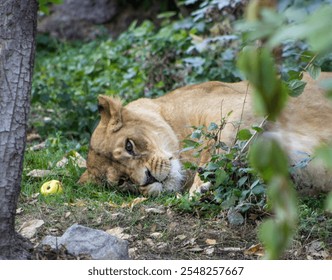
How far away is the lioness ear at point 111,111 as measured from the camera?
5.40m

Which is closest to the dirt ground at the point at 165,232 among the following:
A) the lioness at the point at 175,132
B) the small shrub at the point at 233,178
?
the small shrub at the point at 233,178

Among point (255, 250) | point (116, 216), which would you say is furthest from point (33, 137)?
point (255, 250)

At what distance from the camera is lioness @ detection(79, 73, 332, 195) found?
484cm

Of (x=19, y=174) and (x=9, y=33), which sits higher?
(x=9, y=33)

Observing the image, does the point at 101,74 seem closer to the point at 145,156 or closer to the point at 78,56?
the point at 78,56

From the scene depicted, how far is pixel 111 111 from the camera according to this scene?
17.7 ft

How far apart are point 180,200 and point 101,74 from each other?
16.4ft

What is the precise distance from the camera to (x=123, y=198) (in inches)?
198

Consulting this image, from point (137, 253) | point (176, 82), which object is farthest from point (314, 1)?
point (137, 253)

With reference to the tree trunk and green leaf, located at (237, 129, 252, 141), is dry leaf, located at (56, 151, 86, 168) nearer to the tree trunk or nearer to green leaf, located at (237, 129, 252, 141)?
green leaf, located at (237, 129, 252, 141)

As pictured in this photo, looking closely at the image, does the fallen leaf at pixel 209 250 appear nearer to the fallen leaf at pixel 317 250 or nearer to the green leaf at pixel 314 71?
the fallen leaf at pixel 317 250

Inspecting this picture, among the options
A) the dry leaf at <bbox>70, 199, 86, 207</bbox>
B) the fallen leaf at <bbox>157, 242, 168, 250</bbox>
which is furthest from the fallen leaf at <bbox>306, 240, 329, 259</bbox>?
the dry leaf at <bbox>70, 199, 86, 207</bbox>

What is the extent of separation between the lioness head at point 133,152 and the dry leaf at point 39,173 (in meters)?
0.39

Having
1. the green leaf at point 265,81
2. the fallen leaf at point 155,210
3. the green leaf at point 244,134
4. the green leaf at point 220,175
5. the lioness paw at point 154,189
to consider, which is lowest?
the lioness paw at point 154,189
